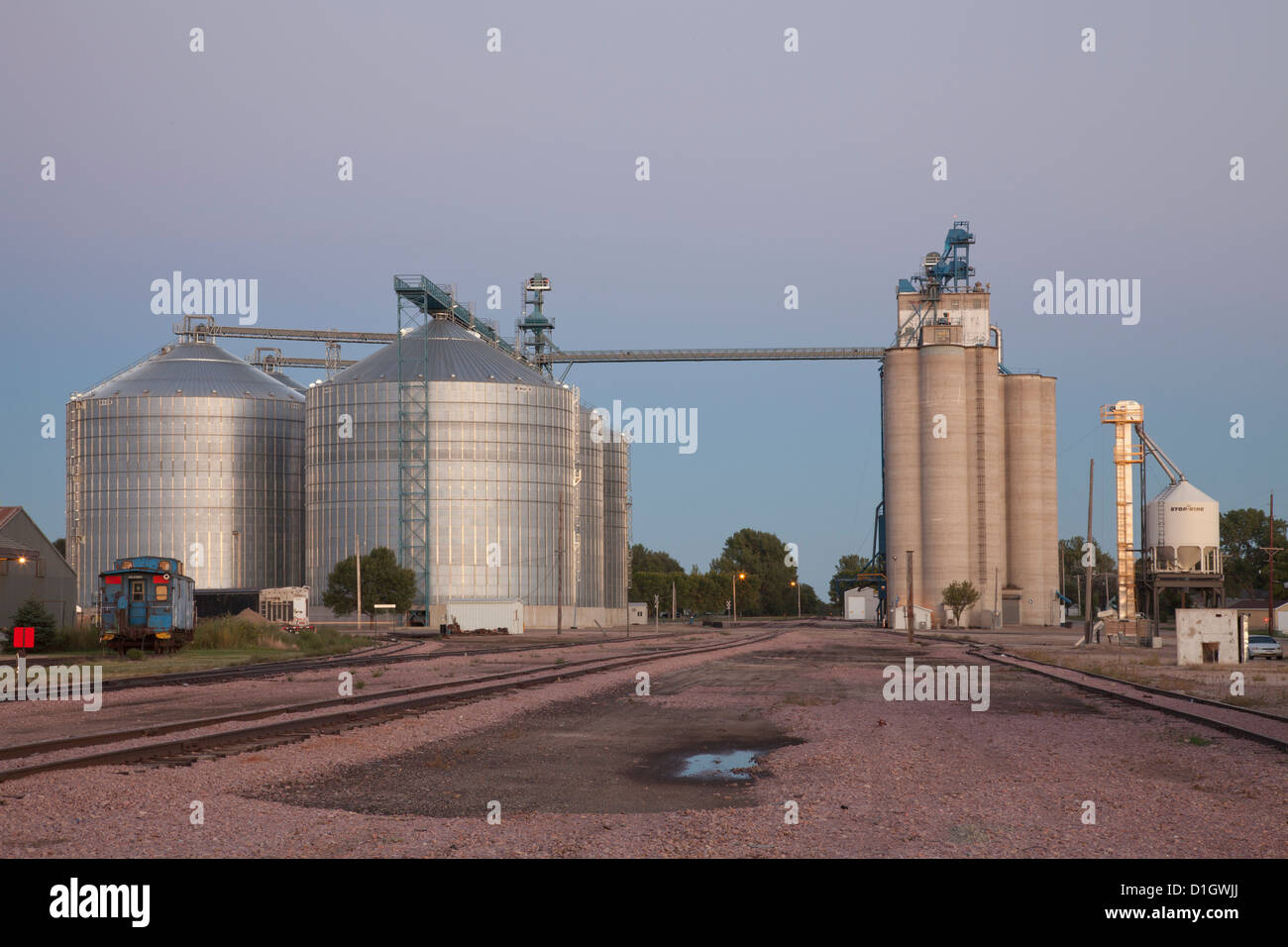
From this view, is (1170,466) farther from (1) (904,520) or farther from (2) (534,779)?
(2) (534,779)

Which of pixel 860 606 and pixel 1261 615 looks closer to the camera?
pixel 1261 615

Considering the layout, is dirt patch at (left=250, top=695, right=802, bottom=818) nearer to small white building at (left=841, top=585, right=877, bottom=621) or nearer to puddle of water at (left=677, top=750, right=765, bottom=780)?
puddle of water at (left=677, top=750, right=765, bottom=780)

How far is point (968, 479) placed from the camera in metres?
128

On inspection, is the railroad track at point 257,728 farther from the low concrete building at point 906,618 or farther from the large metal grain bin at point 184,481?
the large metal grain bin at point 184,481

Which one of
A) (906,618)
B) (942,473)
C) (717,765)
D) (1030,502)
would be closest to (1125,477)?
(1030,502)

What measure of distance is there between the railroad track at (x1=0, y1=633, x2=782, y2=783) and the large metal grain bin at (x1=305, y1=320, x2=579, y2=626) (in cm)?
7806

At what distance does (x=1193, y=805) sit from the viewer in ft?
42.9

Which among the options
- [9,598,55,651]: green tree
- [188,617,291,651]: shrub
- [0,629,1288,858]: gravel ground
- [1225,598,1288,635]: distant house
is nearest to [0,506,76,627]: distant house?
[9,598,55,651]: green tree

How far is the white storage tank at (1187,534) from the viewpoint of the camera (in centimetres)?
7481

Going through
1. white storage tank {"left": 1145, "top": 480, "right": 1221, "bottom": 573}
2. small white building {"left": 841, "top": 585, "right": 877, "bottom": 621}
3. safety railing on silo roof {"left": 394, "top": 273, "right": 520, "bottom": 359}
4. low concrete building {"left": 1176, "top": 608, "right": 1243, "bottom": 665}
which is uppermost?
safety railing on silo roof {"left": 394, "top": 273, "right": 520, "bottom": 359}

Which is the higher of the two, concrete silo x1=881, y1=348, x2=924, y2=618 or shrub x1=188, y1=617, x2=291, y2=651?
concrete silo x1=881, y1=348, x2=924, y2=618

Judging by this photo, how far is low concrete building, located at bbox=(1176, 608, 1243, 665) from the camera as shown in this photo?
45.6 m

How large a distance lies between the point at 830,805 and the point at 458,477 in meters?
101

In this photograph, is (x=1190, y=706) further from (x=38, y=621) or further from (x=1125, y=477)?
(x=1125, y=477)
